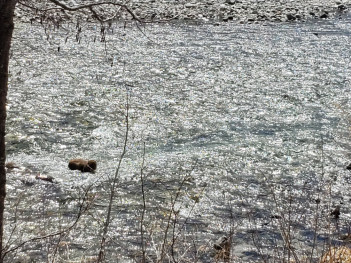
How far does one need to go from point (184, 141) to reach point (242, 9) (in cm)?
1087

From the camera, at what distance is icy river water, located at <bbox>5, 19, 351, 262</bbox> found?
6.12 meters

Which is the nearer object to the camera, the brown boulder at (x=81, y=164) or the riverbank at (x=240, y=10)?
the brown boulder at (x=81, y=164)

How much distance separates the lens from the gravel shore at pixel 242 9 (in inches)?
706

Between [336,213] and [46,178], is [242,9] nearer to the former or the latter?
[46,178]

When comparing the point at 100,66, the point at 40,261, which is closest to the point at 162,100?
the point at 100,66

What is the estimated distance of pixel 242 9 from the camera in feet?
61.8

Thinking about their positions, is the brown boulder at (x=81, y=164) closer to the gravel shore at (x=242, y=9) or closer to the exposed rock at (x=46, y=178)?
the exposed rock at (x=46, y=178)

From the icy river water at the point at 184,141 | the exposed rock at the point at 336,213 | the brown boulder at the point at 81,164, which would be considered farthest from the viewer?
the brown boulder at the point at 81,164

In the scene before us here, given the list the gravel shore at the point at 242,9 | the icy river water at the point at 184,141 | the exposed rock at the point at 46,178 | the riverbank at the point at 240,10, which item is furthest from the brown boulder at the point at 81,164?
the gravel shore at the point at 242,9

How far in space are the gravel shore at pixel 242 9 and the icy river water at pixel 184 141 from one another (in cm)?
Result: 254

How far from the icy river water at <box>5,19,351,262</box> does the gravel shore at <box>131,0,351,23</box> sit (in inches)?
100

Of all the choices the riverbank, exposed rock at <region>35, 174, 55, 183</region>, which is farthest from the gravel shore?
exposed rock at <region>35, 174, 55, 183</region>

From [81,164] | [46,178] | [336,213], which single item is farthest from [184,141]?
[336,213]

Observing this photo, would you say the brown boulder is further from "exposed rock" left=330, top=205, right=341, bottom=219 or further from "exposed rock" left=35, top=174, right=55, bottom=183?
"exposed rock" left=330, top=205, right=341, bottom=219
